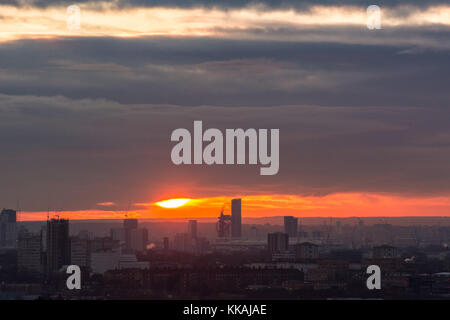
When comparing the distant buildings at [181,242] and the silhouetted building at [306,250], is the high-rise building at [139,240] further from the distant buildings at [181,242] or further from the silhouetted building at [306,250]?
the silhouetted building at [306,250]

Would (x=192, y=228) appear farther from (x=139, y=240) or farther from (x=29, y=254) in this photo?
(x=29, y=254)

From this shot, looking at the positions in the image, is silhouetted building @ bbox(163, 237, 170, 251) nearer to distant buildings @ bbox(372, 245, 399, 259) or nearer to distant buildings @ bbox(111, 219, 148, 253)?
distant buildings @ bbox(111, 219, 148, 253)

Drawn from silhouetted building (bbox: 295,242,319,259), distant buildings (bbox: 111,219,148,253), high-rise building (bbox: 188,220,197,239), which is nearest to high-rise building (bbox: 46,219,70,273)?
distant buildings (bbox: 111,219,148,253)

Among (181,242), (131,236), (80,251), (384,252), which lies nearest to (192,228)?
(181,242)

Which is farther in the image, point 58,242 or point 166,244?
point 166,244
